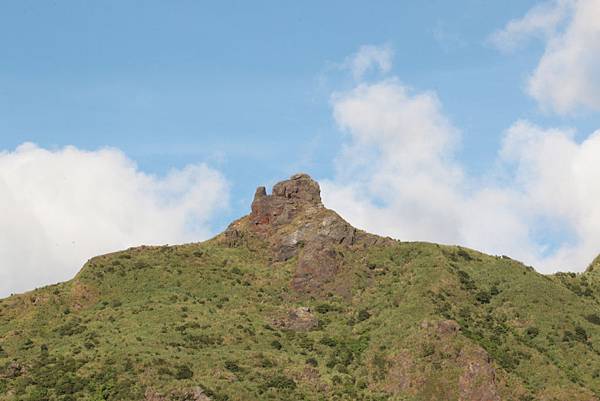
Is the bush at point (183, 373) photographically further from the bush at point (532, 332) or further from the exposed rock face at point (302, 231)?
the bush at point (532, 332)

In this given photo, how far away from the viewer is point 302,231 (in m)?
161

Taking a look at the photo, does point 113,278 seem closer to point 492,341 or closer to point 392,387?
point 392,387

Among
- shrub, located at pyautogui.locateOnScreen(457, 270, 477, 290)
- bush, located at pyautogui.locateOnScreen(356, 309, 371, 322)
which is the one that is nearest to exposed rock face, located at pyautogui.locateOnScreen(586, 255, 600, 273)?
shrub, located at pyautogui.locateOnScreen(457, 270, 477, 290)

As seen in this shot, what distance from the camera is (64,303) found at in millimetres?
139125

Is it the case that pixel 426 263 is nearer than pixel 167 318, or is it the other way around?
pixel 167 318

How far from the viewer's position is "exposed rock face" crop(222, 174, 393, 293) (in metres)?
149

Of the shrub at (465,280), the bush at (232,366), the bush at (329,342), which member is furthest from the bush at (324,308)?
the bush at (232,366)

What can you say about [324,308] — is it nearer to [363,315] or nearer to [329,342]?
[363,315]

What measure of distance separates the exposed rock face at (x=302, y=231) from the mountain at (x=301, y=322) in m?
0.33

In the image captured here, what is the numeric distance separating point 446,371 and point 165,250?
2916 inches

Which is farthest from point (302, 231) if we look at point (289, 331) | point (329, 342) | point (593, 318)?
point (593, 318)

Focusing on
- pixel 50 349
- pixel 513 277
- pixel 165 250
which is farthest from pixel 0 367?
pixel 513 277

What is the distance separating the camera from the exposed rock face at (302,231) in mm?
149050

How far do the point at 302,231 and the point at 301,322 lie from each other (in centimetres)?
3092
